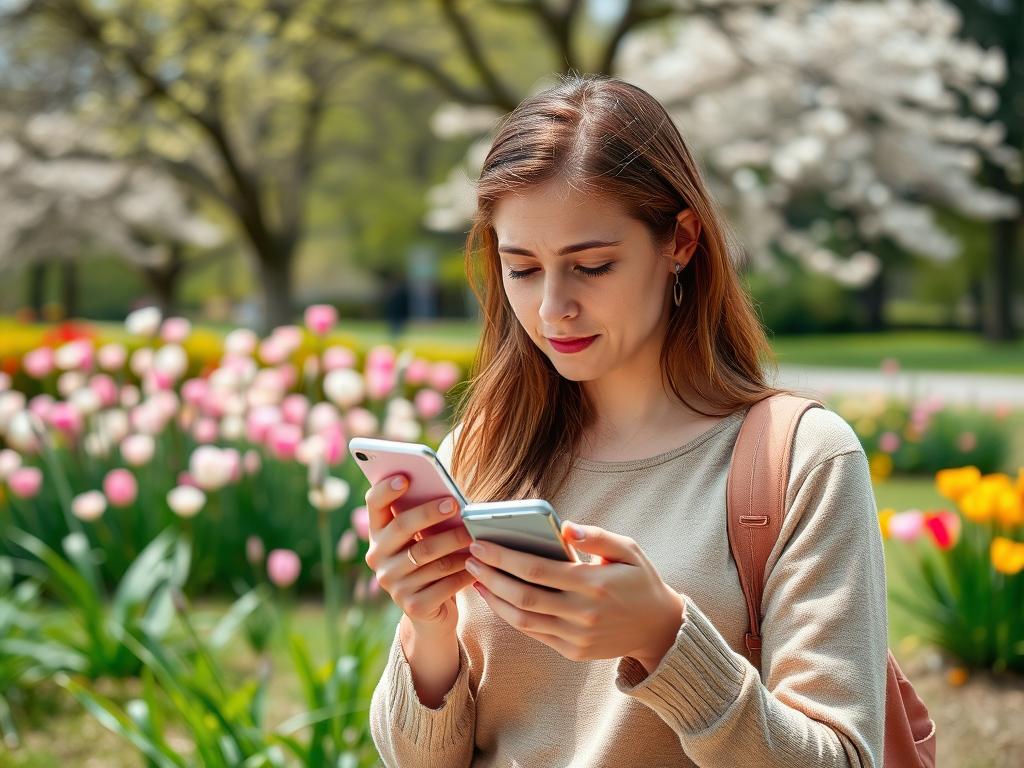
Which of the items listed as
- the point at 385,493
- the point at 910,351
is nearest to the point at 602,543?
the point at 385,493

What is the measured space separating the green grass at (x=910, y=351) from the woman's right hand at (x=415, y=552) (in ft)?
52.5

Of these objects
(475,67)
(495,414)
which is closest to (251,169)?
(475,67)

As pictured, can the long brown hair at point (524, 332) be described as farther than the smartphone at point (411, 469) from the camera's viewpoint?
Yes

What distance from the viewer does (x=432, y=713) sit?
5.38ft

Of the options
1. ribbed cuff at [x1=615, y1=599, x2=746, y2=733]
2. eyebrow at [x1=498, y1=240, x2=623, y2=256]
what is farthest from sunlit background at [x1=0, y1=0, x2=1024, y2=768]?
ribbed cuff at [x1=615, y1=599, x2=746, y2=733]

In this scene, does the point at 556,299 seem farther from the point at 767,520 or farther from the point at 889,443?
the point at 889,443

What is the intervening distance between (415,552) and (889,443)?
7.03 m

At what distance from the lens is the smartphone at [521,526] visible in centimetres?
117

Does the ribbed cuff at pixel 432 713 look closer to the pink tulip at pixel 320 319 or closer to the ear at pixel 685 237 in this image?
the ear at pixel 685 237

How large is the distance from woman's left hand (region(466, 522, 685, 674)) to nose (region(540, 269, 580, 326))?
0.43 metres

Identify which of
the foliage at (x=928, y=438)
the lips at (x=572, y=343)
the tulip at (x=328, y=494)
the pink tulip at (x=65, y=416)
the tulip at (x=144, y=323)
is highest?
the lips at (x=572, y=343)

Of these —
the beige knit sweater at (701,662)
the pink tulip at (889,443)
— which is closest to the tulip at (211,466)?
the beige knit sweater at (701,662)

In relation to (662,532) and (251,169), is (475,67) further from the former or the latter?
(662,532)

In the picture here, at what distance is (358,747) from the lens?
9.06 feet
